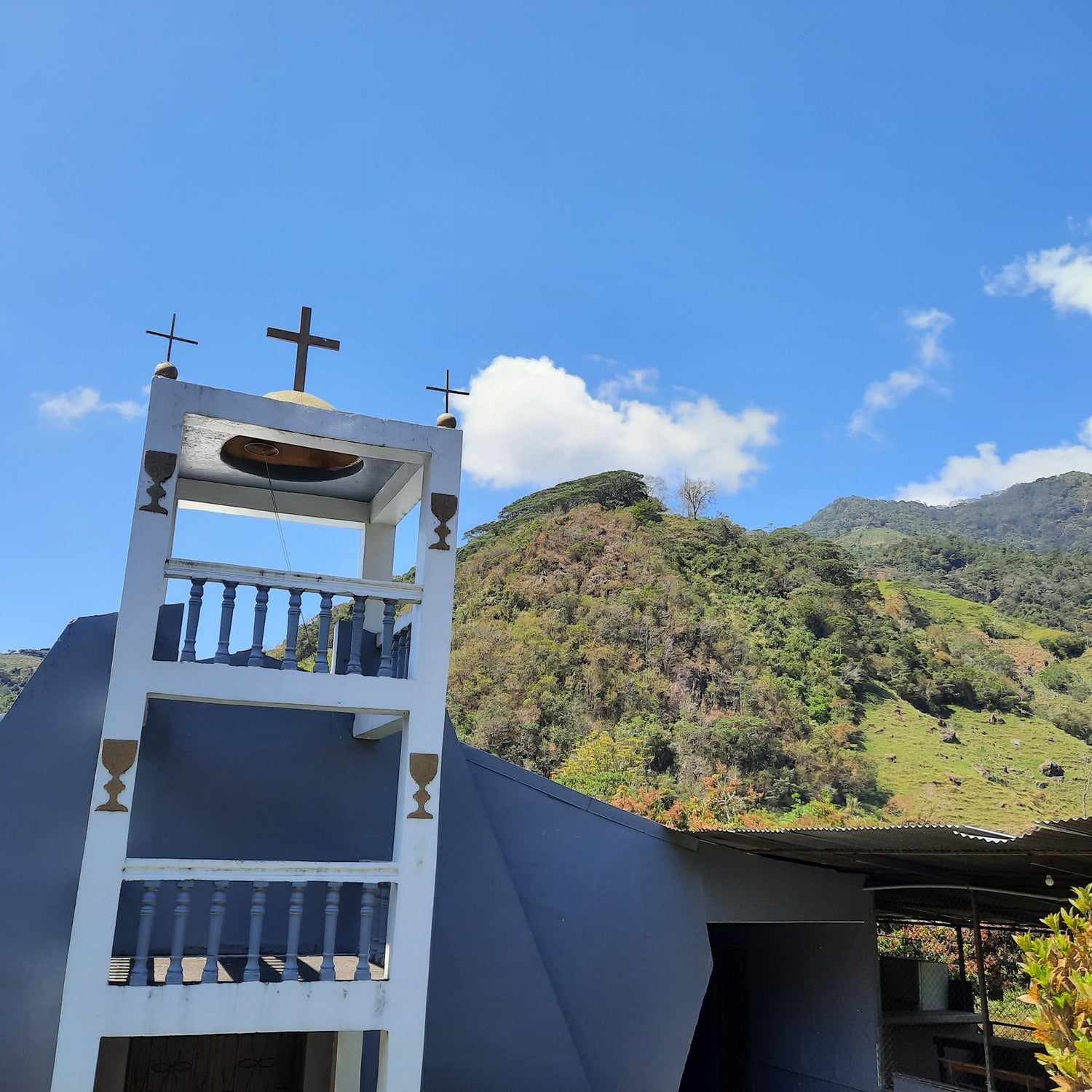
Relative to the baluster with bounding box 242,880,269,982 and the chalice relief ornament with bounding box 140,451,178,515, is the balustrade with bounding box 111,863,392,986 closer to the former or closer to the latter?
the baluster with bounding box 242,880,269,982

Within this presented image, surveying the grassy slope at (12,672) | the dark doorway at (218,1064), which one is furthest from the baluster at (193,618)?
the grassy slope at (12,672)

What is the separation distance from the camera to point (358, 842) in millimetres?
7285

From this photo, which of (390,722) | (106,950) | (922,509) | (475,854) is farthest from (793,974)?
(922,509)

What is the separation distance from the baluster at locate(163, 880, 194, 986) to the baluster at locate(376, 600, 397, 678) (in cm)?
161

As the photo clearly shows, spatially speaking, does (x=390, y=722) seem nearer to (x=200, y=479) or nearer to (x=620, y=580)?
(x=200, y=479)

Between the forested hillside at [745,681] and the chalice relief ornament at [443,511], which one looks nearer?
the chalice relief ornament at [443,511]

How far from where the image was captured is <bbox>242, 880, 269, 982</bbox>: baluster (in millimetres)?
5430

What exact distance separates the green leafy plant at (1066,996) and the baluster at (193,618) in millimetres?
4600

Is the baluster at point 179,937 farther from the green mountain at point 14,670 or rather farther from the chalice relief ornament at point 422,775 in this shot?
the green mountain at point 14,670

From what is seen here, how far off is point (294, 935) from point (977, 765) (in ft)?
72.0

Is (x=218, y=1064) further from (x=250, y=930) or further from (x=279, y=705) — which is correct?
(x=279, y=705)

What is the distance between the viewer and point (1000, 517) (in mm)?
59969

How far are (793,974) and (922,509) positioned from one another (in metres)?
58.1

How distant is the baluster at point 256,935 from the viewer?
5.43 m
